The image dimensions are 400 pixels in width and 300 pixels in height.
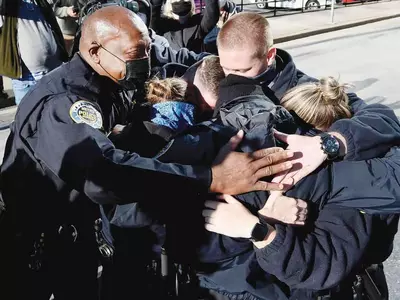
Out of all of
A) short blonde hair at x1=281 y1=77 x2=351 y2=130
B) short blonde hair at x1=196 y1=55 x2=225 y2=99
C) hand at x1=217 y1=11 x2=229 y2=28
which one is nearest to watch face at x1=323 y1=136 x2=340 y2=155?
short blonde hair at x1=281 y1=77 x2=351 y2=130

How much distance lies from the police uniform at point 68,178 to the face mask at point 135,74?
6 centimetres

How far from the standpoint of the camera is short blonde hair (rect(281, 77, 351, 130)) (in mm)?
1870

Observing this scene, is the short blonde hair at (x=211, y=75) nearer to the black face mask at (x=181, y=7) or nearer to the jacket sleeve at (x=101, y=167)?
the jacket sleeve at (x=101, y=167)

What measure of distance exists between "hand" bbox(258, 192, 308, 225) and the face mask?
94 cm

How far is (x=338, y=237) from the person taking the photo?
1.72 meters

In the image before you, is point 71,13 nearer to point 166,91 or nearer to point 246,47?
point 166,91

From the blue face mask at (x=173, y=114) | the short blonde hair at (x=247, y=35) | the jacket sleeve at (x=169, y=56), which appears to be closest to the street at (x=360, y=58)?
the jacket sleeve at (x=169, y=56)

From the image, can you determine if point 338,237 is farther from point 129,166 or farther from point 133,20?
point 133,20

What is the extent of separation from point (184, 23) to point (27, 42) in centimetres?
167

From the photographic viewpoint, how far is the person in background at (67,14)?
643cm

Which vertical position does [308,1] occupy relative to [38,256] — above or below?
below

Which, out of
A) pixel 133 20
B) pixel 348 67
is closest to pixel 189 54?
pixel 133 20

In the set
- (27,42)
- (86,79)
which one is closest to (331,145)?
(86,79)

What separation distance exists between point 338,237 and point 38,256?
138 centimetres
